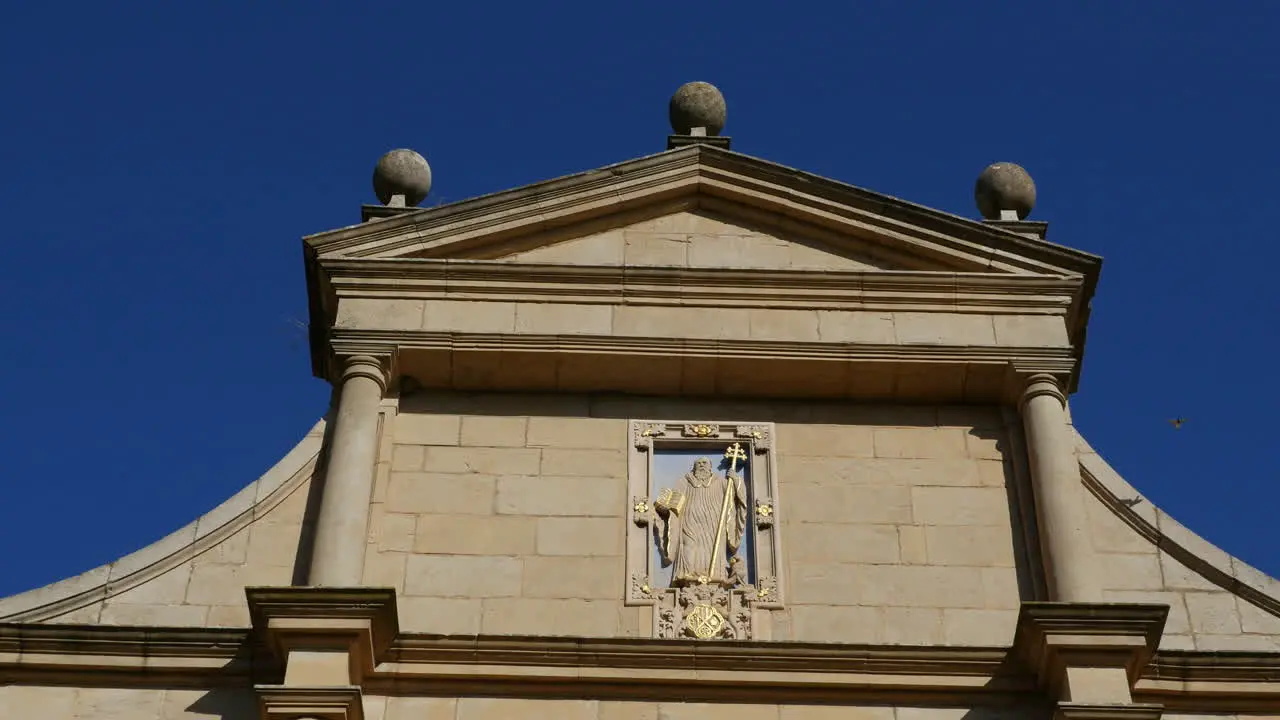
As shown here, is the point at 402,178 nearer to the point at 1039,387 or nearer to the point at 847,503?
the point at 847,503

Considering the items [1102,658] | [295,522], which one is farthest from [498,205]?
[1102,658]

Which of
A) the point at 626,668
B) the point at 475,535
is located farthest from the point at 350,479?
the point at 626,668

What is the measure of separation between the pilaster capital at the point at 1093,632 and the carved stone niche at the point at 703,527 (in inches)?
64.7

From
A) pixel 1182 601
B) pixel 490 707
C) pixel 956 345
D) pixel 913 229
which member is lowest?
pixel 490 707

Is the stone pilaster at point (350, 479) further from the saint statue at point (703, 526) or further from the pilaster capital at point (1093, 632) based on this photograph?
the pilaster capital at point (1093, 632)

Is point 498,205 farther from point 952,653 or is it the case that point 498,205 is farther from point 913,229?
point 952,653

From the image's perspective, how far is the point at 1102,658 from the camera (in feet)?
41.8

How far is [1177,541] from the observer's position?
14.0 meters

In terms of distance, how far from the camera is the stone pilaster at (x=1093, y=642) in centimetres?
1269

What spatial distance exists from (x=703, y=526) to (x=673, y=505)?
0.80 ft

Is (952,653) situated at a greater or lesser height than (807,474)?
lesser

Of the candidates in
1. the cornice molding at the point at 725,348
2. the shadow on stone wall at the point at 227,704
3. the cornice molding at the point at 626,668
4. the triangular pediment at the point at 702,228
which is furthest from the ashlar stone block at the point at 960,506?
the shadow on stone wall at the point at 227,704

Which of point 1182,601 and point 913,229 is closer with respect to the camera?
point 1182,601

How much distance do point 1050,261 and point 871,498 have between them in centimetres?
217
